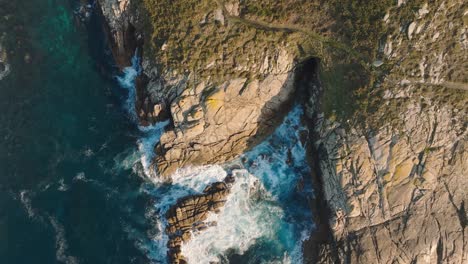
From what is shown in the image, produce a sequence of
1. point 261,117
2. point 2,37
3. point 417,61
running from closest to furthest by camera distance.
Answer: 1. point 417,61
2. point 261,117
3. point 2,37

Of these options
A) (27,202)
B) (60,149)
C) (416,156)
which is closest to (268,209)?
(416,156)

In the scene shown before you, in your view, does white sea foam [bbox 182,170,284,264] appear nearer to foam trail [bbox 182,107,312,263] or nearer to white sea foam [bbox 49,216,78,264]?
foam trail [bbox 182,107,312,263]

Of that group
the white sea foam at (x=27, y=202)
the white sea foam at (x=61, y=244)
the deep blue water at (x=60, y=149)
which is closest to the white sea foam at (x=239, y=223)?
the deep blue water at (x=60, y=149)

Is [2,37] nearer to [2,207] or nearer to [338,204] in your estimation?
[2,207]

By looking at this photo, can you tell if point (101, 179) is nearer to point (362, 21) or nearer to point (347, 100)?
point (347, 100)

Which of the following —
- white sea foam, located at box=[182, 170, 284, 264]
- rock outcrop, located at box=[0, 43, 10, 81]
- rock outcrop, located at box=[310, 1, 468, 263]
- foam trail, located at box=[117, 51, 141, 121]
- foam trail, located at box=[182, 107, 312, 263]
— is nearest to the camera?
rock outcrop, located at box=[310, 1, 468, 263]

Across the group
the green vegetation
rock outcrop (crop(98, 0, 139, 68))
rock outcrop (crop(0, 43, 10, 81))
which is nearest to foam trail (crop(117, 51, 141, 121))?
rock outcrop (crop(98, 0, 139, 68))

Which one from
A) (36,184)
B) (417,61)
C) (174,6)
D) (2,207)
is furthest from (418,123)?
(2,207)
